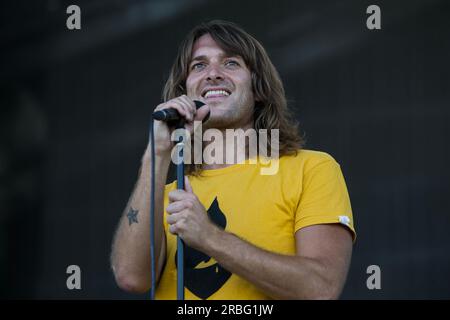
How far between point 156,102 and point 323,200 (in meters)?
2.65

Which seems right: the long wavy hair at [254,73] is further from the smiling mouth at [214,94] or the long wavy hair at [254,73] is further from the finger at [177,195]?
the finger at [177,195]

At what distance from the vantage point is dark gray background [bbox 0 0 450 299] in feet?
14.1

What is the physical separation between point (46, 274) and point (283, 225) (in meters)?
2.62

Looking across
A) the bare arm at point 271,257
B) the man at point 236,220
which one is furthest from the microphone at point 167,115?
the bare arm at point 271,257

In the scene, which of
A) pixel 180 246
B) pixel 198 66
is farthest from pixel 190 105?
pixel 198 66

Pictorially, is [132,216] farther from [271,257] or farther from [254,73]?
[254,73]

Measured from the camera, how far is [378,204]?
4297 millimetres

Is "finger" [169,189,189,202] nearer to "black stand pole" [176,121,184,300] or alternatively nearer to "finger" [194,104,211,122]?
"black stand pole" [176,121,184,300]

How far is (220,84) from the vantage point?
229cm

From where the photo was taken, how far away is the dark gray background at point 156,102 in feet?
14.1

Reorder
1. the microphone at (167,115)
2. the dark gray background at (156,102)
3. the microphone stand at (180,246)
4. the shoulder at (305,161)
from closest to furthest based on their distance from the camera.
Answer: the microphone stand at (180,246)
the microphone at (167,115)
the shoulder at (305,161)
the dark gray background at (156,102)

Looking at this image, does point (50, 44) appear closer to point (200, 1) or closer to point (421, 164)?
point (200, 1)

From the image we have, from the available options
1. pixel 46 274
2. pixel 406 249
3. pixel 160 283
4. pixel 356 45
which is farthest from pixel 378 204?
pixel 160 283

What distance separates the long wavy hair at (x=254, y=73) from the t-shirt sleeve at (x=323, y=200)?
282 mm
